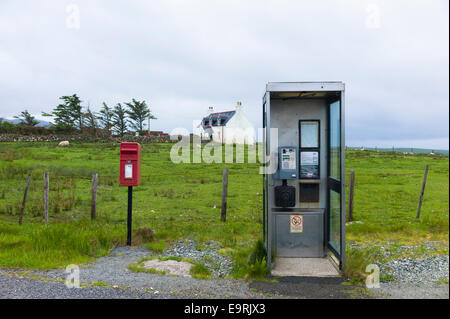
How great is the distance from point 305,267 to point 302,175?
177 centimetres

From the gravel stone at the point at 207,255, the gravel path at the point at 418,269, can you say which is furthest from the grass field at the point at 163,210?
the gravel path at the point at 418,269

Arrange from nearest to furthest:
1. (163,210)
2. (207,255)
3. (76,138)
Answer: (207,255) → (163,210) → (76,138)

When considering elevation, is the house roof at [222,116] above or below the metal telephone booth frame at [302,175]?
above

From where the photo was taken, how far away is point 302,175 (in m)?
7.12

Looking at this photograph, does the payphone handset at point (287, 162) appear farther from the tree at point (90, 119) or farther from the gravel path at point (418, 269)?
the tree at point (90, 119)

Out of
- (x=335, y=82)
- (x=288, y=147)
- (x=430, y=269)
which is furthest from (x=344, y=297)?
(x=335, y=82)

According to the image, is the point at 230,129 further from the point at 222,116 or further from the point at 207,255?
the point at 207,255

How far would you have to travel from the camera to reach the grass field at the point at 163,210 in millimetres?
7109

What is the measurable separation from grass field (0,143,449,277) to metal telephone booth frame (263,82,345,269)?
84 centimetres

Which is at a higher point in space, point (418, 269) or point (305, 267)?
point (418, 269)

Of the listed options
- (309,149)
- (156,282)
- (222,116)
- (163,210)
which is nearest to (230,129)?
(222,116)

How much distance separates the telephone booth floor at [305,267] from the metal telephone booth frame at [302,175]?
0.23 metres

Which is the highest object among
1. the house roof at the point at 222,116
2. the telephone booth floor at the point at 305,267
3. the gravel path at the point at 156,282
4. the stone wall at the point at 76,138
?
the house roof at the point at 222,116
